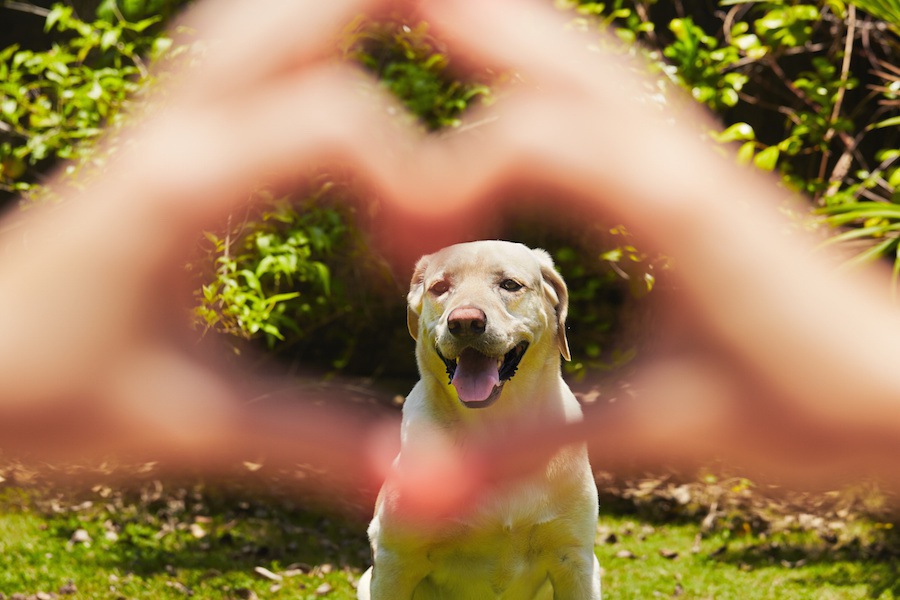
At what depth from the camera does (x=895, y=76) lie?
19.8 ft

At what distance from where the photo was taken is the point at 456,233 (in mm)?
4406

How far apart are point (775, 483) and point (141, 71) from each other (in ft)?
13.6

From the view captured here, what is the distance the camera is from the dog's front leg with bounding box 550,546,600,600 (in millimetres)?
2844

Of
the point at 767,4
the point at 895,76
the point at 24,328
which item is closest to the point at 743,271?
the point at 24,328

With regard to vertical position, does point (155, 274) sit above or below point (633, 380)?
above

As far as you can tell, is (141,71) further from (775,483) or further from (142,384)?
(775,483)

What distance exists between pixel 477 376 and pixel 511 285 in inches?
12.0

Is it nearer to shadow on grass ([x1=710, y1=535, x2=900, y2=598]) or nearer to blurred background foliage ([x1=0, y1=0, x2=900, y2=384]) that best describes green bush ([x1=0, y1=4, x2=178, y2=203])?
blurred background foliage ([x1=0, y1=0, x2=900, y2=384])

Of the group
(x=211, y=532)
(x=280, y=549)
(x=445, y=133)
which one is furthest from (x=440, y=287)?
(x=211, y=532)

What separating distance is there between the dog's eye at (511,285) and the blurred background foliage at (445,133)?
188cm

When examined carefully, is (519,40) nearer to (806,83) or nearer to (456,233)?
(456,233)

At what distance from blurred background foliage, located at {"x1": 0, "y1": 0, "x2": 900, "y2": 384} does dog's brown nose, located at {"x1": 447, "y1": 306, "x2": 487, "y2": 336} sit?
2017mm

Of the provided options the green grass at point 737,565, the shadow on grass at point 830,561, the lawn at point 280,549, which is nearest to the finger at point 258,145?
the lawn at point 280,549

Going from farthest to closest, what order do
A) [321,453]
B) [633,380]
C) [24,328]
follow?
1. [321,453]
2. [633,380]
3. [24,328]
